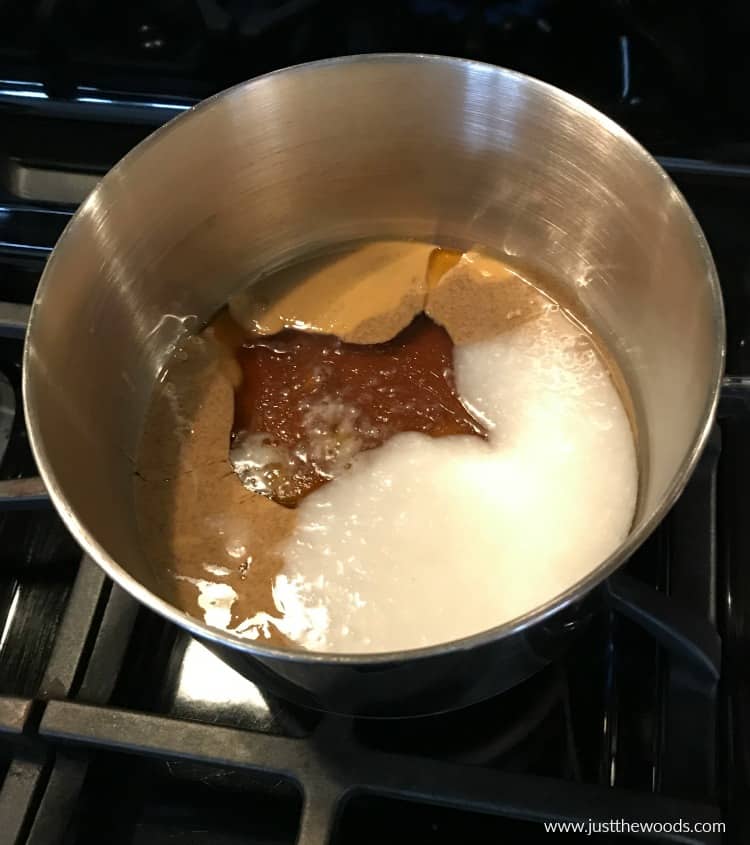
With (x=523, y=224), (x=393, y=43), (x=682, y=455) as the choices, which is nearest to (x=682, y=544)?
(x=682, y=455)

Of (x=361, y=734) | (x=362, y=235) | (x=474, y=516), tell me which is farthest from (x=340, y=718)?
(x=362, y=235)

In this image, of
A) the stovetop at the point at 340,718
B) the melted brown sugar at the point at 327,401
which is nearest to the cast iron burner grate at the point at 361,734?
the stovetop at the point at 340,718

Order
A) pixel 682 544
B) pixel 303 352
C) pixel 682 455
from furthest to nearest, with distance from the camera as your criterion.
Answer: pixel 303 352, pixel 682 544, pixel 682 455

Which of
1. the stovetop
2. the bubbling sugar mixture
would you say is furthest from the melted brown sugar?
the stovetop

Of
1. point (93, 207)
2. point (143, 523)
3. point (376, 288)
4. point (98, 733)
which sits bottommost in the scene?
point (98, 733)

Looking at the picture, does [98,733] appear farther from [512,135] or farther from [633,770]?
[512,135]

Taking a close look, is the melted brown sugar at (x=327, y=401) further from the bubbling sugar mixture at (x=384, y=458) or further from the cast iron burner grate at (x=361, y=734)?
the cast iron burner grate at (x=361, y=734)

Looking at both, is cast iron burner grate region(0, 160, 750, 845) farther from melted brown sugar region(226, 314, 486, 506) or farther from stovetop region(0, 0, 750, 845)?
melted brown sugar region(226, 314, 486, 506)

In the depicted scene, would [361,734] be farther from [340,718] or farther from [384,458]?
[384,458]
